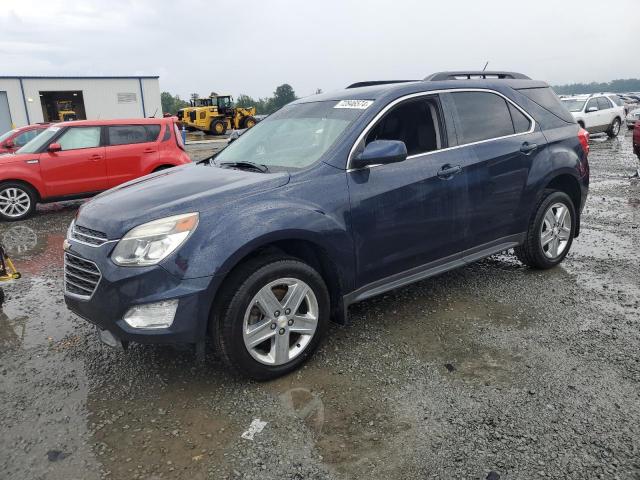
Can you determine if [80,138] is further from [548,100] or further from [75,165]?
[548,100]

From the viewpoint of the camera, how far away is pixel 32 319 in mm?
4379

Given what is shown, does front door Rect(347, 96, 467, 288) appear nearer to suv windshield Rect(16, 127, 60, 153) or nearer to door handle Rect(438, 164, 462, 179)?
door handle Rect(438, 164, 462, 179)

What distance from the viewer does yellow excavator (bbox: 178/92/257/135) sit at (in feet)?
106

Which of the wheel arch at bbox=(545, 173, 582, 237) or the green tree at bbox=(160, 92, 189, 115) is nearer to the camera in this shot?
the wheel arch at bbox=(545, 173, 582, 237)

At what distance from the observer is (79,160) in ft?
29.6

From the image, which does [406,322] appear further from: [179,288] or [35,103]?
[35,103]

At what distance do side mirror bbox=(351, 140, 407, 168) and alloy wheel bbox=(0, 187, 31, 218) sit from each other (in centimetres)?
764

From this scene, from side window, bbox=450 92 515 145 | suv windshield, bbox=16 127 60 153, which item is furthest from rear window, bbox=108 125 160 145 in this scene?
side window, bbox=450 92 515 145

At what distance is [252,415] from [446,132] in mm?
2586

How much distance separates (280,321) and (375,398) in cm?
73

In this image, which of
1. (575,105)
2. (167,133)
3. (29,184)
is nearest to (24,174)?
(29,184)

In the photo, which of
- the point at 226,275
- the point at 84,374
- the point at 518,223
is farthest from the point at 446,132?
the point at 84,374

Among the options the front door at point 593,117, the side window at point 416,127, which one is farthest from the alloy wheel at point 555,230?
the front door at point 593,117

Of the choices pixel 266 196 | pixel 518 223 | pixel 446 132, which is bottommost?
pixel 518 223
